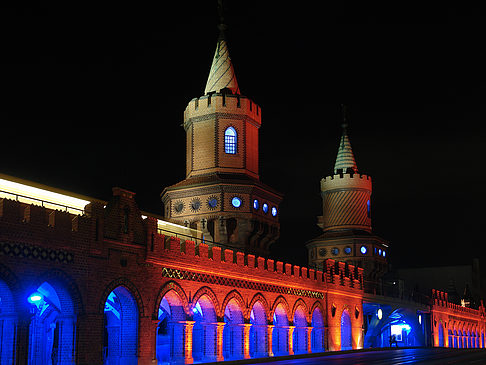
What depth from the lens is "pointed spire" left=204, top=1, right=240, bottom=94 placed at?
4503 centimetres

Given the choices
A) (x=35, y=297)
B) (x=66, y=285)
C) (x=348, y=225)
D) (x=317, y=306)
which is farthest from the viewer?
(x=348, y=225)

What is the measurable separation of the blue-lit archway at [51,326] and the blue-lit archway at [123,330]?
7.11ft

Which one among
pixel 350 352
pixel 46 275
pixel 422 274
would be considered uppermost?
pixel 422 274

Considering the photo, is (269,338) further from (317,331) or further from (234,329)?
(317,331)

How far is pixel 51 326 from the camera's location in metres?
31.1

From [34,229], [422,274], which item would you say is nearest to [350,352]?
[34,229]

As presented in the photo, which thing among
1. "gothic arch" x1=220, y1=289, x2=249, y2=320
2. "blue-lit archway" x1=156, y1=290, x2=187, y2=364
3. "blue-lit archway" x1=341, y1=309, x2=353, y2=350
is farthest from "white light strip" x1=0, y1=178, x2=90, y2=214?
"blue-lit archway" x1=341, y1=309, x2=353, y2=350

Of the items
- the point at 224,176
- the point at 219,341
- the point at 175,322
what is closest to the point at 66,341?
the point at 175,322

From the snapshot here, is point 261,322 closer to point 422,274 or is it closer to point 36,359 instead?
point 36,359

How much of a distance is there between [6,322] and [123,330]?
6081 mm

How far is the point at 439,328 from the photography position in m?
68.2

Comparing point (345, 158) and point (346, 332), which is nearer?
point (346, 332)

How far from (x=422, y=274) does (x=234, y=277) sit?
66470 millimetres

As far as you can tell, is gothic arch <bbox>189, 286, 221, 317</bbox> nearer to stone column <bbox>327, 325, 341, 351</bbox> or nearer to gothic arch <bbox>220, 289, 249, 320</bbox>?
gothic arch <bbox>220, 289, 249, 320</bbox>
